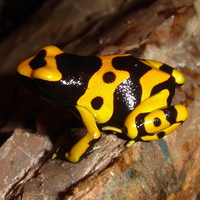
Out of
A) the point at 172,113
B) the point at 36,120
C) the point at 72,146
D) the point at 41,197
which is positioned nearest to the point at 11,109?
the point at 36,120

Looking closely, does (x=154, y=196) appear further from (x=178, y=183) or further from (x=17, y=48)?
(x=17, y=48)

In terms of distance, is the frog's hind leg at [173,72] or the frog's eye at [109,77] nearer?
the frog's eye at [109,77]

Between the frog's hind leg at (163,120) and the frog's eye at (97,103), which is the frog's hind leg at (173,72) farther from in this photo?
the frog's eye at (97,103)

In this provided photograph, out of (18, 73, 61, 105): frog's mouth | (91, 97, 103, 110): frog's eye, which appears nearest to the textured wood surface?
(91, 97, 103, 110): frog's eye

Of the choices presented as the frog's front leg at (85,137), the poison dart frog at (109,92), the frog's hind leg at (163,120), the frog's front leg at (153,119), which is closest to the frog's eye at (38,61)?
the poison dart frog at (109,92)

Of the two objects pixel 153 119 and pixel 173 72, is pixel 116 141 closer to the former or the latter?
pixel 153 119

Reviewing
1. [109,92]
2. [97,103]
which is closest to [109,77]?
[109,92]

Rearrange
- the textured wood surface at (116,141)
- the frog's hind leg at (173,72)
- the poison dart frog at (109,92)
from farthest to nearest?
the frog's hind leg at (173,72) → the poison dart frog at (109,92) → the textured wood surface at (116,141)

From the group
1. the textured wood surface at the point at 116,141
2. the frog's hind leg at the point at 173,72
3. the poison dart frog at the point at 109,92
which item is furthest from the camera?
the frog's hind leg at the point at 173,72
